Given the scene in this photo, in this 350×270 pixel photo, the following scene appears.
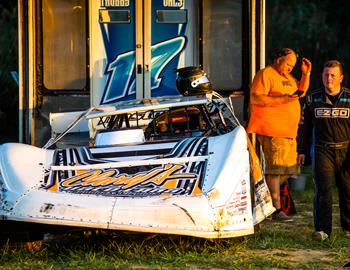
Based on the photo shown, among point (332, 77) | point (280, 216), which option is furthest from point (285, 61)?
point (280, 216)

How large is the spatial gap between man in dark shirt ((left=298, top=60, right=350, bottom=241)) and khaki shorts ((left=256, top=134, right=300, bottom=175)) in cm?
96

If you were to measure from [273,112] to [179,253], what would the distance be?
9.04ft

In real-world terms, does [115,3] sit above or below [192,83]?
above

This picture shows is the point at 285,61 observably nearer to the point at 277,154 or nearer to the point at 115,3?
the point at 277,154

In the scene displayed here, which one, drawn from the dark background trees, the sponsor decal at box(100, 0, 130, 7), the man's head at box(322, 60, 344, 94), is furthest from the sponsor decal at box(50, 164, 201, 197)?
→ the dark background trees

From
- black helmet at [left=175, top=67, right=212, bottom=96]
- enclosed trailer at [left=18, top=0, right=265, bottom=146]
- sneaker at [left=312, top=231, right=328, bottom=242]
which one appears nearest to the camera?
sneaker at [left=312, top=231, right=328, bottom=242]

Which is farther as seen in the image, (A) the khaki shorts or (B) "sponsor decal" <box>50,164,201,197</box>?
(A) the khaki shorts

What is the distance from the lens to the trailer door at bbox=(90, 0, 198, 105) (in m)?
11.0

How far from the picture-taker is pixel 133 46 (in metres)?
11.0

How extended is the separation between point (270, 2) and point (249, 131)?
1308cm

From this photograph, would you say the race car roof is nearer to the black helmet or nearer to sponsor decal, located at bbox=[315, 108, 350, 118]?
the black helmet

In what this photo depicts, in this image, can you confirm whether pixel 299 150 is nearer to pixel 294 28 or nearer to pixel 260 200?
pixel 260 200

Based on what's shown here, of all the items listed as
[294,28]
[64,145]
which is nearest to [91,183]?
[64,145]

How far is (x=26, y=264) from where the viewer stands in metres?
7.16
